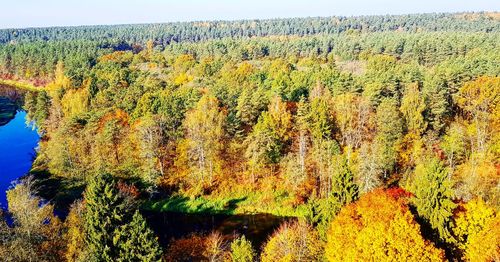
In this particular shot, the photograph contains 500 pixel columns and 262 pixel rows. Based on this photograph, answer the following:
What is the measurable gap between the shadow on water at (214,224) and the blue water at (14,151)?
24.0 metres

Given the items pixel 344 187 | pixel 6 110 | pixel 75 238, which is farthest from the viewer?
pixel 6 110

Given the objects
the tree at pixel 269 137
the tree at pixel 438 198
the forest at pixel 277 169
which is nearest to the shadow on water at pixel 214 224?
the forest at pixel 277 169

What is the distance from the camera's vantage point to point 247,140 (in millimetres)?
68562

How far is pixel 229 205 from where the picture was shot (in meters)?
65.6

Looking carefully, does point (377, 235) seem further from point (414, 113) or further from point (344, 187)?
point (414, 113)

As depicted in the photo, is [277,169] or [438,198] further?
[277,169]

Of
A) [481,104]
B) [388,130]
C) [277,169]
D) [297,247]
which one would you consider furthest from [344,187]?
[481,104]

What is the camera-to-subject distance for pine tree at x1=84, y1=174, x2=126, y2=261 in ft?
122

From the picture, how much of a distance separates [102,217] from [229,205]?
28.6m

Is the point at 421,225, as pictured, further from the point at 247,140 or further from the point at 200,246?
the point at 247,140

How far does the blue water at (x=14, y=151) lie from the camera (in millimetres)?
74812

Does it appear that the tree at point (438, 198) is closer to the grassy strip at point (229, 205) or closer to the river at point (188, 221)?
the river at point (188, 221)

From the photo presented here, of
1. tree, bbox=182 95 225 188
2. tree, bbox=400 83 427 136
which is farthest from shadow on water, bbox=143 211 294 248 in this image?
tree, bbox=400 83 427 136

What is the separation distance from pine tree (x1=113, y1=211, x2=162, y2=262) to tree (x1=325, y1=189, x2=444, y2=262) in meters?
15.0
